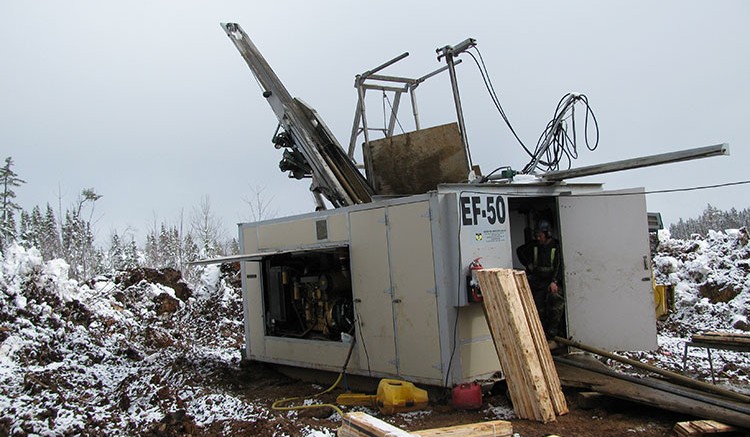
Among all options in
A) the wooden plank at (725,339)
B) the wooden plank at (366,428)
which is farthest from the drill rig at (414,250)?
the wooden plank at (366,428)

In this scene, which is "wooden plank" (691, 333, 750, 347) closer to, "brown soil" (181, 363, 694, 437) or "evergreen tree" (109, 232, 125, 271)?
"brown soil" (181, 363, 694, 437)

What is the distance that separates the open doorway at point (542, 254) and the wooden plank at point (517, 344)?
166 centimetres

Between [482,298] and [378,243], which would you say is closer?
[482,298]

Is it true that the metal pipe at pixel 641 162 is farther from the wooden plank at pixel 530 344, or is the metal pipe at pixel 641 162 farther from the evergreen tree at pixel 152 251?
the evergreen tree at pixel 152 251

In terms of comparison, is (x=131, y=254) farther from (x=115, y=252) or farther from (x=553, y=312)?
(x=553, y=312)

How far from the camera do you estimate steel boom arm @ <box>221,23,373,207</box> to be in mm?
8852

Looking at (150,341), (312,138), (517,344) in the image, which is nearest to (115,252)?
(150,341)

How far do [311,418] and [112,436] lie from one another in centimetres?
212

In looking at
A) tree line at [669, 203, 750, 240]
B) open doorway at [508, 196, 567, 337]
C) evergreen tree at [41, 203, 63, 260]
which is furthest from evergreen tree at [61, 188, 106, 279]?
tree line at [669, 203, 750, 240]

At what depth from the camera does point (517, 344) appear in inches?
228

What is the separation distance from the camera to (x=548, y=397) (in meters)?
5.71

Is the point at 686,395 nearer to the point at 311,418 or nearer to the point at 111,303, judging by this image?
the point at 311,418

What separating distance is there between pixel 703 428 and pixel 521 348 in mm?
1601

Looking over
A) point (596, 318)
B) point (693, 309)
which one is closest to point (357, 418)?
point (596, 318)
